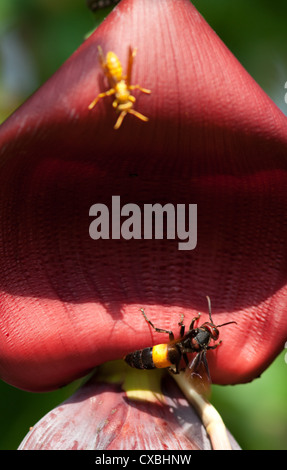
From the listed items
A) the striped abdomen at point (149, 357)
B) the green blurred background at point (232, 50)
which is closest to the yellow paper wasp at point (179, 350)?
the striped abdomen at point (149, 357)

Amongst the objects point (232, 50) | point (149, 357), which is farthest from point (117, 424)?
point (232, 50)

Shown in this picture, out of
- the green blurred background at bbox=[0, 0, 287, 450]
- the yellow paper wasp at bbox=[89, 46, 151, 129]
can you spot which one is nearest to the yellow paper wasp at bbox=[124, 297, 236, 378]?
the yellow paper wasp at bbox=[89, 46, 151, 129]

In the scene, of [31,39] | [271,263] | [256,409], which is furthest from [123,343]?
[31,39]

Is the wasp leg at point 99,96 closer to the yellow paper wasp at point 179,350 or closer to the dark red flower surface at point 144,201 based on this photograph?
the dark red flower surface at point 144,201

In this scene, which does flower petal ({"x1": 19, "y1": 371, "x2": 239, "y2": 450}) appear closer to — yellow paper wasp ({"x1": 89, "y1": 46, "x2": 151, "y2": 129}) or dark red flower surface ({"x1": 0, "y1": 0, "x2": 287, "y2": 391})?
dark red flower surface ({"x1": 0, "y1": 0, "x2": 287, "y2": 391})

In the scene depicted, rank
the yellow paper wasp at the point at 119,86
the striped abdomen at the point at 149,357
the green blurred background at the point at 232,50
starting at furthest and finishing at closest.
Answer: the green blurred background at the point at 232,50
the striped abdomen at the point at 149,357
the yellow paper wasp at the point at 119,86
